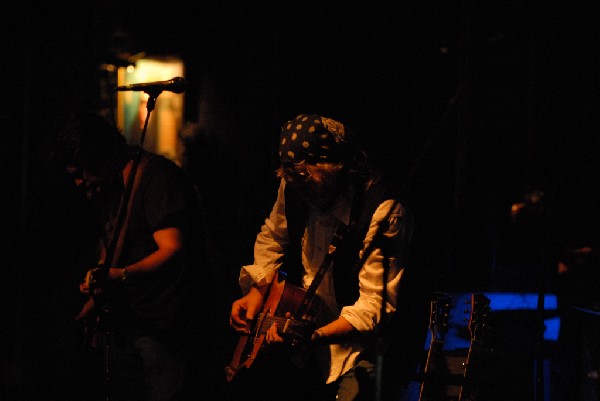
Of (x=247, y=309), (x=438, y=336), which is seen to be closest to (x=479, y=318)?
(x=438, y=336)

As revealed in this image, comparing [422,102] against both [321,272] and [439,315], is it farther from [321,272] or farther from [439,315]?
[321,272]

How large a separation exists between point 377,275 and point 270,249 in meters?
0.91

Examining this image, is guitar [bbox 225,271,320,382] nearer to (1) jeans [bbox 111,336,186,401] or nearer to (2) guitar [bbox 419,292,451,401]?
(1) jeans [bbox 111,336,186,401]

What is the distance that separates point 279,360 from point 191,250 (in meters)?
1.05

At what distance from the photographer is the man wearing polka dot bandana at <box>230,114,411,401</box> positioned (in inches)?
130

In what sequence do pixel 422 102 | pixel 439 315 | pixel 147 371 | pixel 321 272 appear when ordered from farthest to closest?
1. pixel 422 102
2. pixel 147 371
3. pixel 439 315
4. pixel 321 272

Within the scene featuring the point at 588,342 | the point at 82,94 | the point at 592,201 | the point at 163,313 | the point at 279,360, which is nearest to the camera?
the point at 279,360

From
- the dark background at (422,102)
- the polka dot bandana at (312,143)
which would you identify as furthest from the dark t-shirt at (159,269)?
the dark background at (422,102)

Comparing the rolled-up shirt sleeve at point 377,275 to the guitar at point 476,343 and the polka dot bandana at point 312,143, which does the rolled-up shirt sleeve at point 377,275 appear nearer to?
the polka dot bandana at point 312,143

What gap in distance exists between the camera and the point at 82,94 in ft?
19.8

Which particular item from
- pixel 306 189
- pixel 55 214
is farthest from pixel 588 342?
pixel 55 214

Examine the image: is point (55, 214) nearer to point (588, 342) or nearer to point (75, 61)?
point (75, 61)

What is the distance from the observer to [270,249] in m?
4.07

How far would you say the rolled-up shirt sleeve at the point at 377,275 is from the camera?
3291 millimetres
